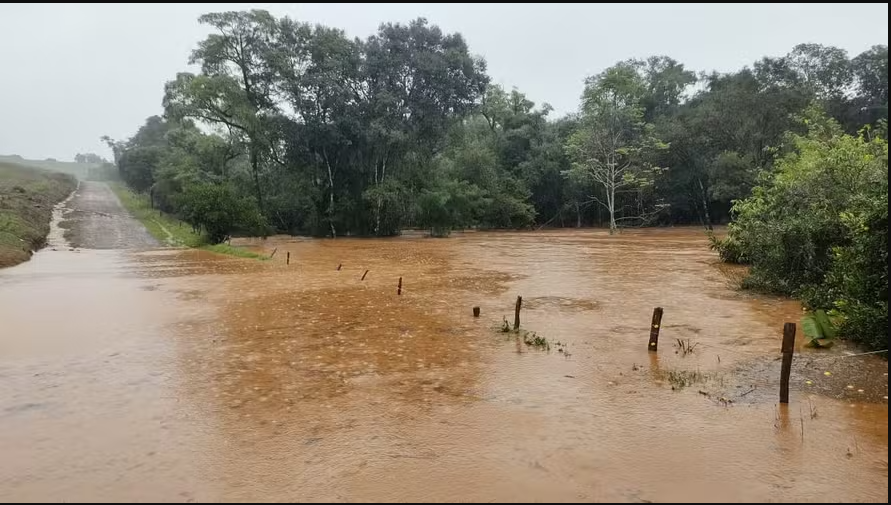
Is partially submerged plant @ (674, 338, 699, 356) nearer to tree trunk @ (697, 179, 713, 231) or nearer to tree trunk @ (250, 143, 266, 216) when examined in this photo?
tree trunk @ (250, 143, 266, 216)

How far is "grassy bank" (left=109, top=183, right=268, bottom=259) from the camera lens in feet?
90.2

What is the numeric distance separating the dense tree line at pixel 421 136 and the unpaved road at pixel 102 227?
380cm

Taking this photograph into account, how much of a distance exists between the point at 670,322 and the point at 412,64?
28.5 m

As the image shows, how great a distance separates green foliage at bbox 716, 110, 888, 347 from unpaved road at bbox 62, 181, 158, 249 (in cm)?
2960

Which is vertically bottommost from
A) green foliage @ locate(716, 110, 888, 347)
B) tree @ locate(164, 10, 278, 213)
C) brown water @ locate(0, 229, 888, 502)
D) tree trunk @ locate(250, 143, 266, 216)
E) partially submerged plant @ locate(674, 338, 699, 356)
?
brown water @ locate(0, 229, 888, 502)

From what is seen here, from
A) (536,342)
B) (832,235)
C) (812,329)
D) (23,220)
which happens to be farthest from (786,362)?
(23,220)

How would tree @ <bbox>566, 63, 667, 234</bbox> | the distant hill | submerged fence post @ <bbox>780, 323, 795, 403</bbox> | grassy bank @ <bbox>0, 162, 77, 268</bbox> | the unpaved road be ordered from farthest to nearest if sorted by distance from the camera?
the distant hill → tree @ <bbox>566, 63, 667, 234</bbox> → the unpaved road → grassy bank @ <bbox>0, 162, 77, 268</bbox> → submerged fence post @ <bbox>780, 323, 795, 403</bbox>

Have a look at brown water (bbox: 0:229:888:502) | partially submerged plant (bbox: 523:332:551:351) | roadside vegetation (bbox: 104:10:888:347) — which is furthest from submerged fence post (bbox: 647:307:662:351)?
roadside vegetation (bbox: 104:10:888:347)

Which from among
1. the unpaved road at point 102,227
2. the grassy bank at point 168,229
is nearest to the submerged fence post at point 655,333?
the grassy bank at point 168,229

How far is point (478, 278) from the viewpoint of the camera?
17734 mm

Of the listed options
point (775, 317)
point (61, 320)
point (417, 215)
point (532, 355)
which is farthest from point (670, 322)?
point (417, 215)

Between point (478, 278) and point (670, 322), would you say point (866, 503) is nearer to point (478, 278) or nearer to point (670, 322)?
point (670, 322)

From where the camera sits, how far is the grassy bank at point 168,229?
90.2 ft

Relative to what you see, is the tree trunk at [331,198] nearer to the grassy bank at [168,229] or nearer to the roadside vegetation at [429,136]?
the roadside vegetation at [429,136]
